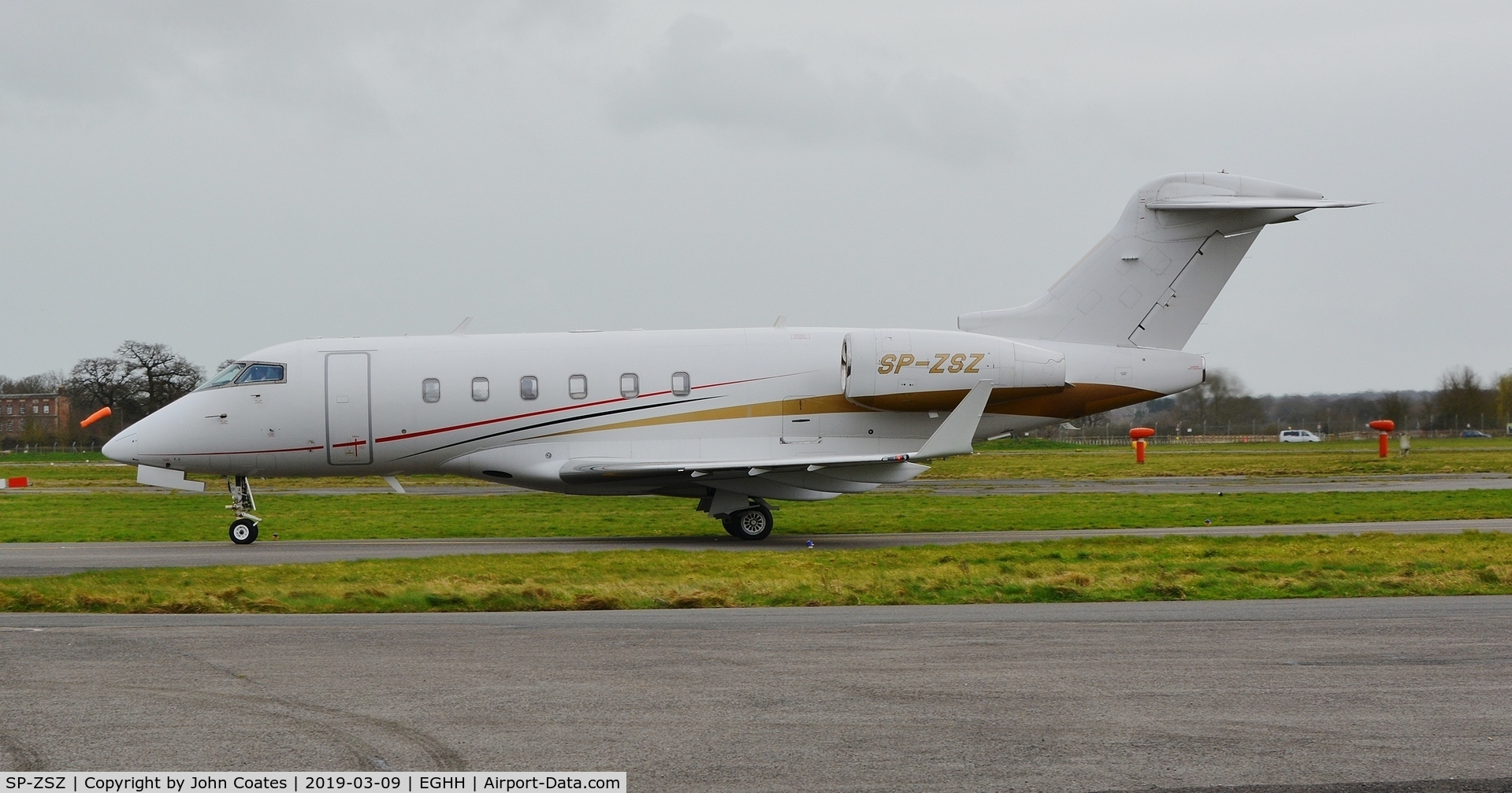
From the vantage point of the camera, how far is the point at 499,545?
21031mm

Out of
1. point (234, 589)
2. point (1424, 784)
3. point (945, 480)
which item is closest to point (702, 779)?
point (1424, 784)

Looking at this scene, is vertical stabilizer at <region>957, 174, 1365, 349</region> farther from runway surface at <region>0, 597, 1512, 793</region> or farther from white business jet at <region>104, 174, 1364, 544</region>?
runway surface at <region>0, 597, 1512, 793</region>

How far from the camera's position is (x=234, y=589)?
13875mm

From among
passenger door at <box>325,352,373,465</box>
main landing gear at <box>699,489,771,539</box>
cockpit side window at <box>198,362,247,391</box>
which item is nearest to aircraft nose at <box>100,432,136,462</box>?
cockpit side window at <box>198,362,247,391</box>

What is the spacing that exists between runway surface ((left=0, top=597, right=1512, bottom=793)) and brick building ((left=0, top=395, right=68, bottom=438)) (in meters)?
99.0

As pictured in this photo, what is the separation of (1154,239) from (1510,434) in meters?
90.1

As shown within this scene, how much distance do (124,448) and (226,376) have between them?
2.10m

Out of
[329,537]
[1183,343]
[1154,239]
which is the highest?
[1154,239]

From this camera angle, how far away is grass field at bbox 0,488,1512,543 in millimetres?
23594

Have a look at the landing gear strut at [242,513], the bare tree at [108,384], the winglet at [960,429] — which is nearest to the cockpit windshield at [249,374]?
the landing gear strut at [242,513]

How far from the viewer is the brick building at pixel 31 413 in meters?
98.6

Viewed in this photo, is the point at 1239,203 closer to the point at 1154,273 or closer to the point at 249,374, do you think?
the point at 1154,273

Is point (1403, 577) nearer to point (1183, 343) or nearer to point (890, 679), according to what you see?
point (890, 679)

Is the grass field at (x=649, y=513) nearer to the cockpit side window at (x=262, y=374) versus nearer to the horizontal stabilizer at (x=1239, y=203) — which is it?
the cockpit side window at (x=262, y=374)
